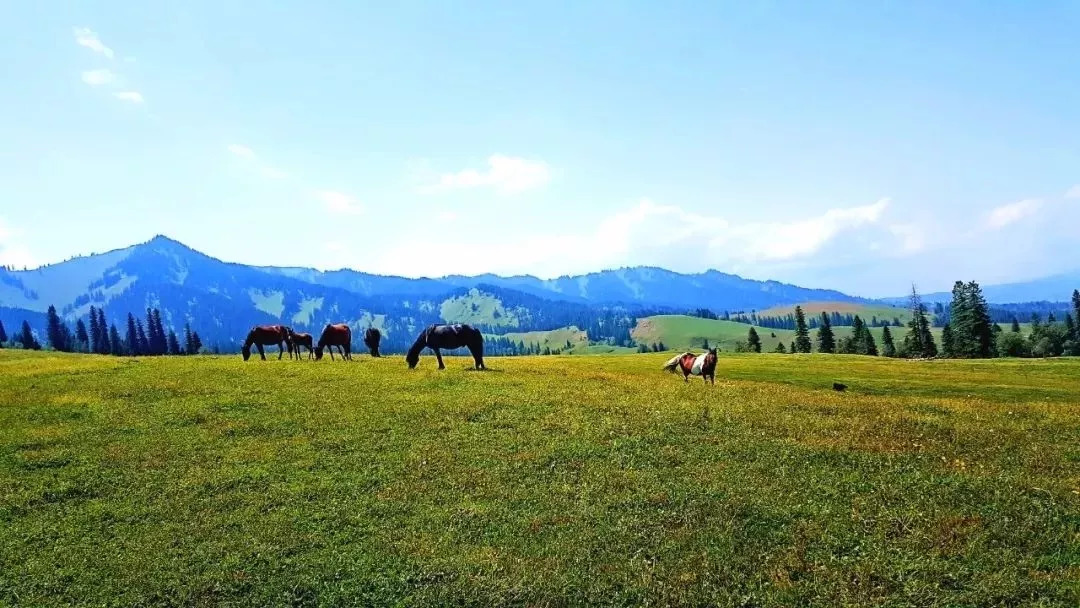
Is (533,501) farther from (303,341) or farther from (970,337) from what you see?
(970,337)

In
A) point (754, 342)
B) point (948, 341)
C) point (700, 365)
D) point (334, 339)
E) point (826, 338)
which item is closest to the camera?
point (700, 365)

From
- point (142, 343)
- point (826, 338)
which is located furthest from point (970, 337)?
point (142, 343)

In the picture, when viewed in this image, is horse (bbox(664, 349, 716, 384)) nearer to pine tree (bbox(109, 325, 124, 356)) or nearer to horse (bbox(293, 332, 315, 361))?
horse (bbox(293, 332, 315, 361))

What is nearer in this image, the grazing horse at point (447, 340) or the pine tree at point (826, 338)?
the grazing horse at point (447, 340)

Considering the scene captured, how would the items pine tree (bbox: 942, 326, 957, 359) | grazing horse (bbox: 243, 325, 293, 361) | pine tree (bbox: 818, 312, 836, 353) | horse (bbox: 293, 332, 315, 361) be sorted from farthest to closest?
pine tree (bbox: 818, 312, 836, 353) < pine tree (bbox: 942, 326, 957, 359) < horse (bbox: 293, 332, 315, 361) < grazing horse (bbox: 243, 325, 293, 361)

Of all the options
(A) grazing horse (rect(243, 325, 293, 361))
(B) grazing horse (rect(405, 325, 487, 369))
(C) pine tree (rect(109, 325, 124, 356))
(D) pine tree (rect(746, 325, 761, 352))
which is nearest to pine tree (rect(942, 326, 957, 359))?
(D) pine tree (rect(746, 325, 761, 352))

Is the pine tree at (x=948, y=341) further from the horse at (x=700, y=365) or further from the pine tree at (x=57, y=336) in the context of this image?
the pine tree at (x=57, y=336)

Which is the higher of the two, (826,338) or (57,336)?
(57,336)

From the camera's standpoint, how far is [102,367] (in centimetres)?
3569

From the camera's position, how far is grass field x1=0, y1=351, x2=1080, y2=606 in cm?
1229

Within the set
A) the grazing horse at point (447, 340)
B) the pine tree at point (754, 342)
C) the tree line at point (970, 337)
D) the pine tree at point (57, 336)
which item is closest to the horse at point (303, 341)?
the grazing horse at point (447, 340)

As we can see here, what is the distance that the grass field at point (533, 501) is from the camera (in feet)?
40.3

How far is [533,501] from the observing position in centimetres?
1603

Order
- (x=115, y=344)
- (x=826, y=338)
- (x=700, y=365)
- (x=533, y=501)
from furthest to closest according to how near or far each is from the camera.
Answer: (x=115, y=344), (x=826, y=338), (x=700, y=365), (x=533, y=501)
